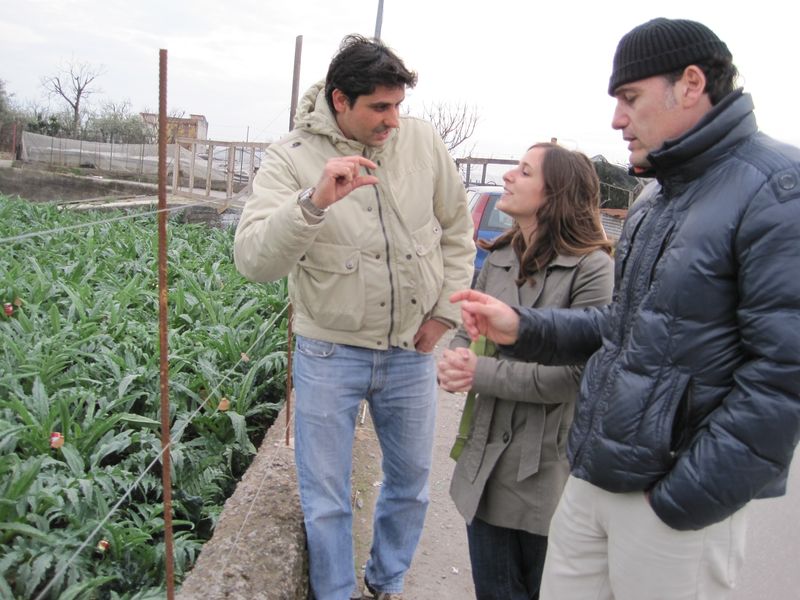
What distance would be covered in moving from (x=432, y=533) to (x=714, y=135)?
284cm

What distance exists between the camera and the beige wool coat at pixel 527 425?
7.27 ft

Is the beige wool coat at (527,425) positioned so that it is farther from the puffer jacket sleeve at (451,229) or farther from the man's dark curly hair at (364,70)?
the man's dark curly hair at (364,70)

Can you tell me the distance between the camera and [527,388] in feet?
7.23

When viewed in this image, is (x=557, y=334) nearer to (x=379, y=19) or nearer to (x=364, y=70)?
(x=364, y=70)

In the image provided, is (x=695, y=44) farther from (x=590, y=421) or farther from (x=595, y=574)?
(x=595, y=574)

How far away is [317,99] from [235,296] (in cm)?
408

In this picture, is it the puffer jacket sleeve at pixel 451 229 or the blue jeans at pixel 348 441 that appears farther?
the puffer jacket sleeve at pixel 451 229

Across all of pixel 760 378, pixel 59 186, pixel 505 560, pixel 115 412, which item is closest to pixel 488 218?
pixel 115 412

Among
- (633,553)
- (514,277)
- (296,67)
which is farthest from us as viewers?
(296,67)

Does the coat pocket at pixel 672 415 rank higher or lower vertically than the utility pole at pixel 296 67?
lower

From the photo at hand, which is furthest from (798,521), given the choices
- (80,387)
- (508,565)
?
(80,387)

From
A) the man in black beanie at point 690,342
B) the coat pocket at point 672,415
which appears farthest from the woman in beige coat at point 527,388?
the coat pocket at point 672,415

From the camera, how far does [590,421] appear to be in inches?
66.2

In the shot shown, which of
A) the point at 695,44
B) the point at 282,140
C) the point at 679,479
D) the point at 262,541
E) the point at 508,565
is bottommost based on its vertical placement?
the point at 262,541
